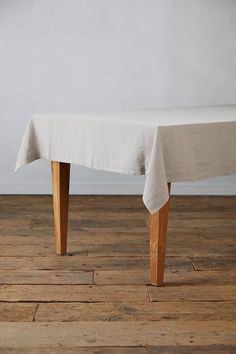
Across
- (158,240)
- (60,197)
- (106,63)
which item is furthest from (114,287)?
(106,63)

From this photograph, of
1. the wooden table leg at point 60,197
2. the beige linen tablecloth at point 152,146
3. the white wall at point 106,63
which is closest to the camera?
the beige linen tablecloth at point 152,146

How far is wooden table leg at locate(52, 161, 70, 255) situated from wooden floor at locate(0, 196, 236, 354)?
0.08 metres

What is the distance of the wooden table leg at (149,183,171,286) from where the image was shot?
1767 millimetres

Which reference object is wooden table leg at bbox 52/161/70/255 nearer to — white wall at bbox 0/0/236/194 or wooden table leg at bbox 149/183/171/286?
wooden table leg at bbox 149/183/171/286

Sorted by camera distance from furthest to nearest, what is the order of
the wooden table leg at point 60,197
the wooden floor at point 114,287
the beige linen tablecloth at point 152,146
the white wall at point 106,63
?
the white wall at point 106,63 < the wooden table leg at point 60,197 < the beige linen tablecloth at point 152,146 < the wooden floor at point 114,287

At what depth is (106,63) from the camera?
3.48 meters

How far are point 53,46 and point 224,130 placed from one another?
1.99 metres

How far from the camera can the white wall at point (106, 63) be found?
343cm

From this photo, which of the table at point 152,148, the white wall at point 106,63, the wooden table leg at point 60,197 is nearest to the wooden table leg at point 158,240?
the table at point 152,148

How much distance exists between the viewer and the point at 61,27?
3432mm

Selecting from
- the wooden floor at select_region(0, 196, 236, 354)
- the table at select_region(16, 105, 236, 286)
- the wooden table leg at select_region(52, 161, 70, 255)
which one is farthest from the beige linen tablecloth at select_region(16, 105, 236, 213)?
the wooden floor at select_region(0, 196, 236, 354)

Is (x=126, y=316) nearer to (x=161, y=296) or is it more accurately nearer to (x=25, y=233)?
(x=161, y=296)

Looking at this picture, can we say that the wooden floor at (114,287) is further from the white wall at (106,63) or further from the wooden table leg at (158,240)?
the white wall at (106,63)

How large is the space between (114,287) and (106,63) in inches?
79.8
